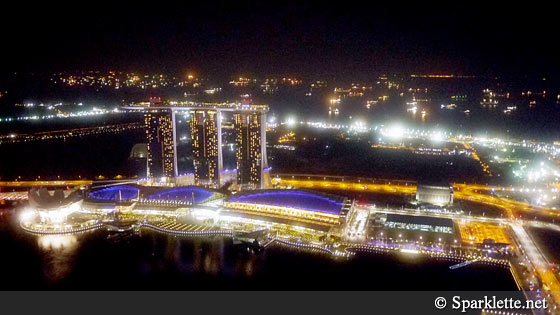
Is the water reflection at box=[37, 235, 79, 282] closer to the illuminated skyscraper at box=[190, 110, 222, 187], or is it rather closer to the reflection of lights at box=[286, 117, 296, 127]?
the illuminated skyscraper at box=[190, 110, 222, 187]

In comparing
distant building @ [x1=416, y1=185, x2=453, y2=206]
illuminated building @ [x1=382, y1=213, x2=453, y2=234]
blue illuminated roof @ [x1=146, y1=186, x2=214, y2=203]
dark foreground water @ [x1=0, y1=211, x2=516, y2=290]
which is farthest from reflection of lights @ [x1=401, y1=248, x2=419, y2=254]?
blue illuminated roof @ [x1=146, y1=186, x2=214, y2=203]

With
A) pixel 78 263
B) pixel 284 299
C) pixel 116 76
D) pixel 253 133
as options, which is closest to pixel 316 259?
pixel 284 299

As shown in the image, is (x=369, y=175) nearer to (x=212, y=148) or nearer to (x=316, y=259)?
(x=212, y=148)

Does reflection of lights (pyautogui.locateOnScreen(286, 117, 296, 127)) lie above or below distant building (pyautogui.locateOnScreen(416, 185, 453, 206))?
above

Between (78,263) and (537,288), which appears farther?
(78,263)

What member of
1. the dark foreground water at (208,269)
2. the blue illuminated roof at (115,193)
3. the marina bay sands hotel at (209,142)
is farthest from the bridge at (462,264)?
the blue illuminated roof at (115,193)

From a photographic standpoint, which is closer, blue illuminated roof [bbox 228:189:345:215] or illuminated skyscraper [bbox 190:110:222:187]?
blue illuminated roof [bbox 228:189:345:215]
